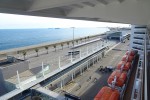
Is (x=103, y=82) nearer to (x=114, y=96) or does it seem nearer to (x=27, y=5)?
(x=114, y=96)

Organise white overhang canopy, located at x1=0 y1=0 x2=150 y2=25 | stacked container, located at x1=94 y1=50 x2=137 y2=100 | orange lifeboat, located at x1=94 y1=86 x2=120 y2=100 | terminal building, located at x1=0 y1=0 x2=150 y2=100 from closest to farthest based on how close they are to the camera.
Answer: terminal building, located at x1=0 y1=0 x2=150 y2=100
white overhang canopy, located at x1=0 y1=0 x2=150 y2=25
orange lifeboat, located at x1=94 y1=86 x2=120 y2=100
stacked container, located at x1=94 y1=50 x2=137 y2=100

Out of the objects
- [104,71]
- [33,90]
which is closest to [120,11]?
[33,90]

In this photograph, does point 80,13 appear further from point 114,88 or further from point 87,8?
point 114,88

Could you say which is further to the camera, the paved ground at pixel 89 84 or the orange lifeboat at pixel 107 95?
the paved ground at pixel 89 84

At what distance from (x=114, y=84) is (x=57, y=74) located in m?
5.12

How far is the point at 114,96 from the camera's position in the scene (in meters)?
7.05

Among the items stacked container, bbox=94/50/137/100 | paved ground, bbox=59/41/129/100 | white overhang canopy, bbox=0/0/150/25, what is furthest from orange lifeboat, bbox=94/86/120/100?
paved ground, bbox=59/41/129/100

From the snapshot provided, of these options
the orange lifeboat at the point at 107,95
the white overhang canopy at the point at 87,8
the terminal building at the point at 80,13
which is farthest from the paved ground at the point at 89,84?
the white overhang canopy at the point at 87,8

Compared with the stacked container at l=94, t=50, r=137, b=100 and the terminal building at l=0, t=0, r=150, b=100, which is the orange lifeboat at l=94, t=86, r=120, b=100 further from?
the terminal building at l=0, t=0, r=150, b=100

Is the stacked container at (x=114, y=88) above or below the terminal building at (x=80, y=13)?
below

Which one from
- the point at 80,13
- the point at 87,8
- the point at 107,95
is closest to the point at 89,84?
the point at 107,95

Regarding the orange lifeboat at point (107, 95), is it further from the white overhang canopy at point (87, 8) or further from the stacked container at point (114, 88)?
the white overhang canopy at point (87, 8)

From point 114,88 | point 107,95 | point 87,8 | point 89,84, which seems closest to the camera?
point 87,8

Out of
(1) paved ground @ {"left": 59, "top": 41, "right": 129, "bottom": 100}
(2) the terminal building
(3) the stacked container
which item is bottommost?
(1) paved ground @ {"left": 59, "top": 41, "right": 129, "bottom": 100}
